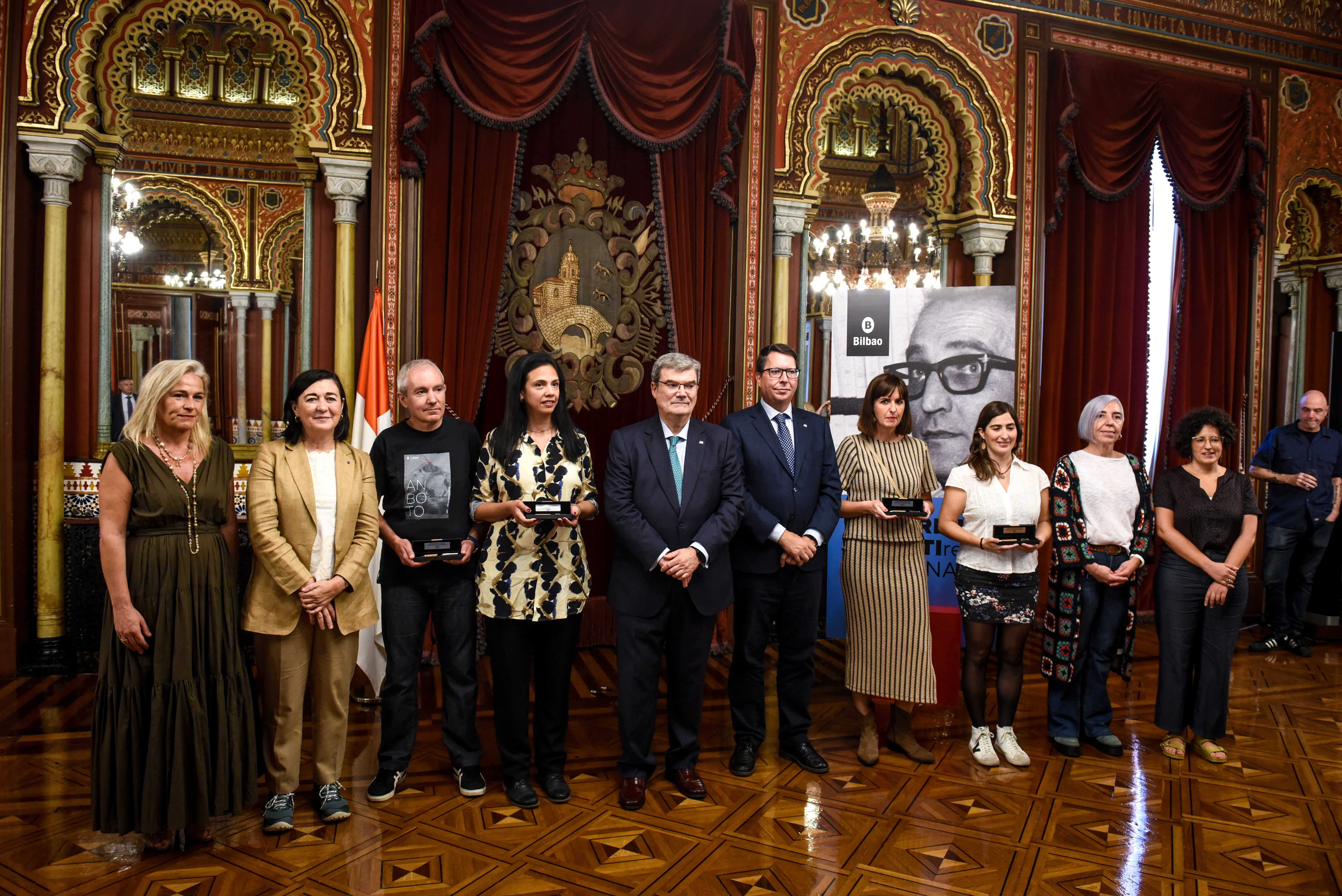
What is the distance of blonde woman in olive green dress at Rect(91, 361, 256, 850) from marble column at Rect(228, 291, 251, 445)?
3.87 m

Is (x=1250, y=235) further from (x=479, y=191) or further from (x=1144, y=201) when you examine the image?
(x=479, y=191)

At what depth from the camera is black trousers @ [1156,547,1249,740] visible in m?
3.65

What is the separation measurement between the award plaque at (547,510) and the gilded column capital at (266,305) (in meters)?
4.27

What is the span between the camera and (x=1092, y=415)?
12.0ft

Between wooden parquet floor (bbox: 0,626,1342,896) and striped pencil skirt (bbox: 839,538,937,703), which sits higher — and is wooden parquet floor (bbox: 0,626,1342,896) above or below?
below

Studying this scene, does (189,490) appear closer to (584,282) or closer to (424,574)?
(424,574)

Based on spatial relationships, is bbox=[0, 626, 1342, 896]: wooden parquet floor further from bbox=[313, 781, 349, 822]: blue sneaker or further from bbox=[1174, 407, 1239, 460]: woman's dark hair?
bbox=[1174, 407, 1239, 460]: woman's dark hair

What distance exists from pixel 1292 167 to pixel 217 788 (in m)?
7.59

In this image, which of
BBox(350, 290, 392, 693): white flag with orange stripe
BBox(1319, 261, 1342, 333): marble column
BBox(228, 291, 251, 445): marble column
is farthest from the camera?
BBox(1319, 261, 1342, 333): marble column

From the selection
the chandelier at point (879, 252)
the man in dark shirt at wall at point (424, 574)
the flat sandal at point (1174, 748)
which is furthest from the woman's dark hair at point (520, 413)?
the chandelier at point (879, 252)

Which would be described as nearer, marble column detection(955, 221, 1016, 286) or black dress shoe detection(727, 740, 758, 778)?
black dress shoe detection(727, 740, 758, 778)

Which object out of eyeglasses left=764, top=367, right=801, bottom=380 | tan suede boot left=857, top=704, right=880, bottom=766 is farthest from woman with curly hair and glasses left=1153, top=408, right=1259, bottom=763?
eyeglasses left=764, top=367, right=801, bottom=380

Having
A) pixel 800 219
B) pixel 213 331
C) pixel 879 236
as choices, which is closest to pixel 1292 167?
pixel 879 236

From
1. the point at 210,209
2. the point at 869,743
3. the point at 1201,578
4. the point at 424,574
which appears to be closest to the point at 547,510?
the point at 424,574
